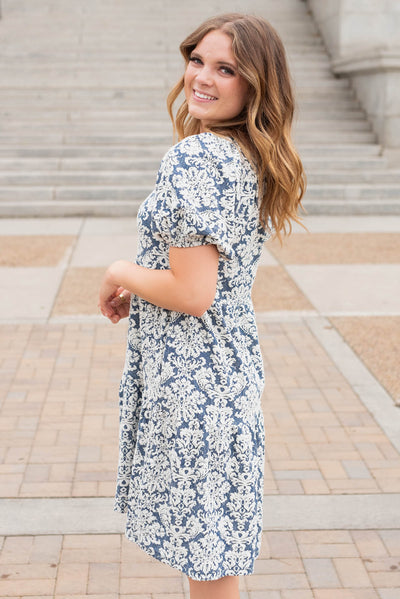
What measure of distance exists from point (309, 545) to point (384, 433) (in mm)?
1166

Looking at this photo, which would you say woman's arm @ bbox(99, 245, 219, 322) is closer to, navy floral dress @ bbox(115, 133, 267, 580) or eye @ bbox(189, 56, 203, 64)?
navy floral dress @ bbox(115, 133, 267, 580)

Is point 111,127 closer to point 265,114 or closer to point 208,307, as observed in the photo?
point 265,114

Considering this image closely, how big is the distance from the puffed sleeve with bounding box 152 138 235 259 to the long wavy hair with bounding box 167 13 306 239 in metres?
0.12

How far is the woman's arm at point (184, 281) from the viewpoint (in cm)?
185

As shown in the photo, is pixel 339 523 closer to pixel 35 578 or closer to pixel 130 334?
pixel 35 578

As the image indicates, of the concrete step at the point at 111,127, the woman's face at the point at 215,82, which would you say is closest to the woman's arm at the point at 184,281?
the woman's face at the point at 215,82

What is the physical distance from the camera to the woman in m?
Answer: 1.86

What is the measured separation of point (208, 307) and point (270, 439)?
2.26 m

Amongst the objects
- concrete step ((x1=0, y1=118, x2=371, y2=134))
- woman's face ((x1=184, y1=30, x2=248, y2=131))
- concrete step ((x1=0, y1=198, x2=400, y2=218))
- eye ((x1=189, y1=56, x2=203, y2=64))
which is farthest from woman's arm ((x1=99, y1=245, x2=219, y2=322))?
concrete step ((x1=0, y1=118, x2=371, y2=134))

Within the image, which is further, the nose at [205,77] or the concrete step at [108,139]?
the concrete step at [108,139]

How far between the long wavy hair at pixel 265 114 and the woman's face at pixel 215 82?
2 cm

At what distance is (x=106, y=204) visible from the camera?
11055 millimetres

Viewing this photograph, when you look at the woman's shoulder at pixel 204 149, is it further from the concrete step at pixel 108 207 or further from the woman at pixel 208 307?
the concrete step at pixel 108 207

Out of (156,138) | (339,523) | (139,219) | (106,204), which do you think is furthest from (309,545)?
(156,138)
